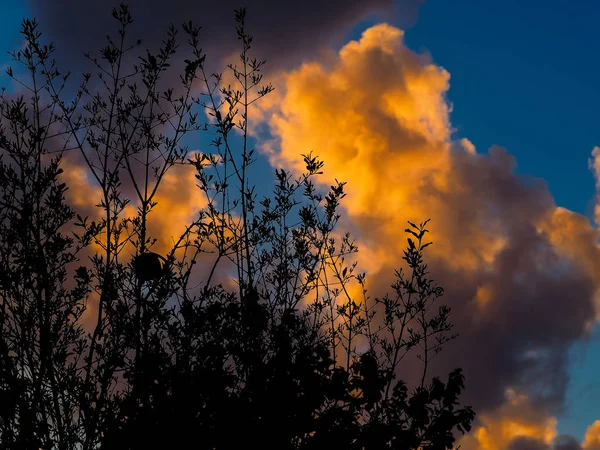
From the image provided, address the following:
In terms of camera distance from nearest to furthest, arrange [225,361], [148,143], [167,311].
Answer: [225,361] → [167,311] → [148,143]

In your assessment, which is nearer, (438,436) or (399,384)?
(438,436)

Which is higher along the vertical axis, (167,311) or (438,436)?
(167,311)

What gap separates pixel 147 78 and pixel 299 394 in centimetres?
670

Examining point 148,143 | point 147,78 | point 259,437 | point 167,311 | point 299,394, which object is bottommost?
point 259,437

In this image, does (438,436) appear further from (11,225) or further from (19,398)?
(11,225)

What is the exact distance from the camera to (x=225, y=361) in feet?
35.5

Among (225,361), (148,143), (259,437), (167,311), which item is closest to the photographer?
(259,437)

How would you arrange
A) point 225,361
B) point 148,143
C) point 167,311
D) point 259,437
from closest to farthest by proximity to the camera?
point 259,437 → point 225,361 → point 167,311 → point 148,143

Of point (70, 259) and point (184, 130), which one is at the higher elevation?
point (184, 130)

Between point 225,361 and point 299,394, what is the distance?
1261mm

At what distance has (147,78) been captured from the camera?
1330 cm

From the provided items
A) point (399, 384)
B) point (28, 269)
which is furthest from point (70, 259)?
point (399, 384)

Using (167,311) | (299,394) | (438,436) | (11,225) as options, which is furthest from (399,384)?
(11,225)

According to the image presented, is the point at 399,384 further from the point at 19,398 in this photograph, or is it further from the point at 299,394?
the point at 19,398
